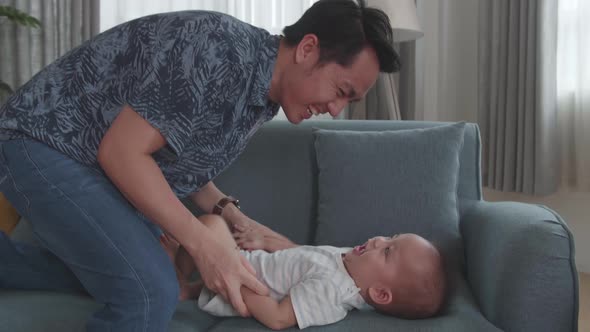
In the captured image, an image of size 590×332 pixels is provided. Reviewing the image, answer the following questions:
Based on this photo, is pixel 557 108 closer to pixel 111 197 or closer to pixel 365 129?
pixel 365 129

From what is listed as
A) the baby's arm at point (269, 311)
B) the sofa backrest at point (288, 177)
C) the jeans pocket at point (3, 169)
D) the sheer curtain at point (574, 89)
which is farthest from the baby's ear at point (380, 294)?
the sheer curtain at point (574, 89)

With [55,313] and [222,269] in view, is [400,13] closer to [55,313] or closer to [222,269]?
[222,269]

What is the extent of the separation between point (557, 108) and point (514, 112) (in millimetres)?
181

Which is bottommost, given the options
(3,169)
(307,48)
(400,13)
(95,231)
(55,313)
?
(55,313)

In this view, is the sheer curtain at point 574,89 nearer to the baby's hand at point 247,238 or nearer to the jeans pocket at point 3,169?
the baby's hand at point 247,238

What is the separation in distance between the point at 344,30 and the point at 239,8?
215cm

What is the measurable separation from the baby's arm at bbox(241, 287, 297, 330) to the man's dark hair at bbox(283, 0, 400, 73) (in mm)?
498

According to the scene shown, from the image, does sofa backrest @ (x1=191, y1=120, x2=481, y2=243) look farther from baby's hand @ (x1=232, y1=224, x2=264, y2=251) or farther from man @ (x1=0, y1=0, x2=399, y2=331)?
man @ (x1=0, y1=0, x2=399, y2=331)

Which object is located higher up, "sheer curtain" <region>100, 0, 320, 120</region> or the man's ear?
"sheer curtain" <region>100, 0, 320, 120</region>

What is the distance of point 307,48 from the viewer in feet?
4.17

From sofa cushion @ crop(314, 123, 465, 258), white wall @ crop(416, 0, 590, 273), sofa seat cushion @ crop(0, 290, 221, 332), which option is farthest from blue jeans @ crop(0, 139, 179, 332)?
white wall @ crop(416, 0, 590, 273)

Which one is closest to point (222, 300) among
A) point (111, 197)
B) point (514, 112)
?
point (111, 197)

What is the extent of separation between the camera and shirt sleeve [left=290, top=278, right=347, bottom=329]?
132 cm

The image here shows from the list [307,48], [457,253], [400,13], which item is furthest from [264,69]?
[400,13]
